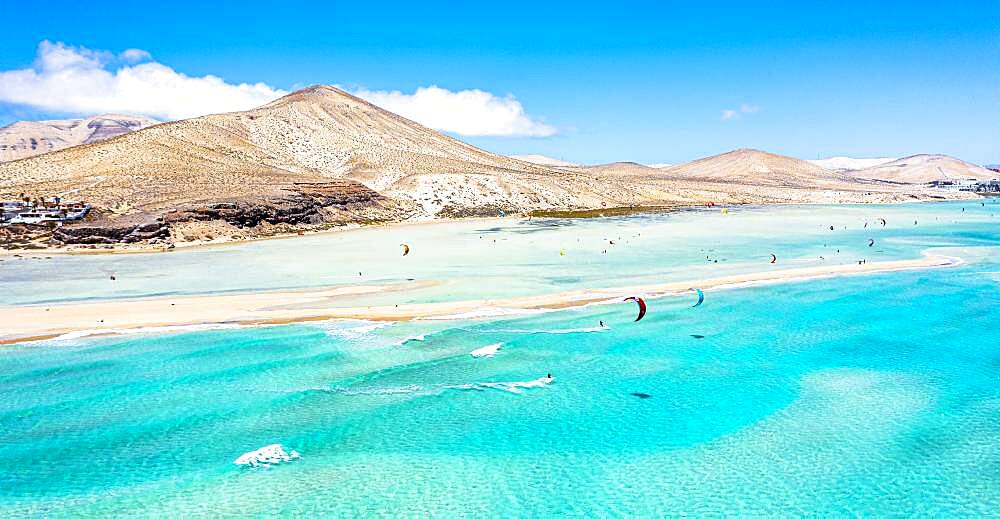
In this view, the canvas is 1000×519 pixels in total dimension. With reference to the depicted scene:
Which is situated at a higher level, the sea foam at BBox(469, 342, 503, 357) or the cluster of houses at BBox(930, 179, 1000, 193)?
the cluster of houses at BBox(930, 179, 1000, 193)

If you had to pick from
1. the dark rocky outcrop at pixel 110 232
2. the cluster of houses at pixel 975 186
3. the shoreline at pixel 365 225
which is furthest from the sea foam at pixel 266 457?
the cluster of houses at pixel 975 186

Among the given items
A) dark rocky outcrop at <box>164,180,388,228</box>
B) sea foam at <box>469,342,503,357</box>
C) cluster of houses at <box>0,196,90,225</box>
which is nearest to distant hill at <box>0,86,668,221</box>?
dark rocky outcrop at <box>164,180,388,228</box>

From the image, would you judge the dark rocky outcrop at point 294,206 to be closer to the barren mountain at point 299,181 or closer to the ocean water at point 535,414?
the barren mountain at point 299,181

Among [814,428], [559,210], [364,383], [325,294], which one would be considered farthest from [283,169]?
[814,428]

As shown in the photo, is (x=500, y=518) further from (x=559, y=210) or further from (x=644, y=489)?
(x=559, y=210)

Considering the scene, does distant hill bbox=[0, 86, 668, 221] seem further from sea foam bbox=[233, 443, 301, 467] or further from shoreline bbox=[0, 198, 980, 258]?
sea foam bbox=[233, 443, 301, 467]

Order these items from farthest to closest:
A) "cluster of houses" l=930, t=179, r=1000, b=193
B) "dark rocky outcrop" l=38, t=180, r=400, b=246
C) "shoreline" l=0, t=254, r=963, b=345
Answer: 1. "cluster of houses" l=930, t=179, r=1000, b=193
2. "dark rocky outcrop" l=38, t=180, r=400, b=246
3. "shoreline" l=0, t=254, r=963, b=345
